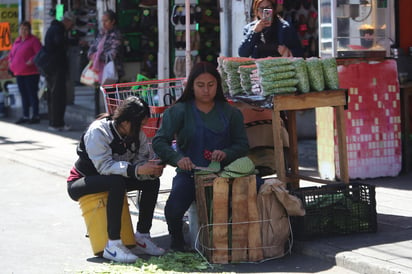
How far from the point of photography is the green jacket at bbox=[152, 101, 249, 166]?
7281mm

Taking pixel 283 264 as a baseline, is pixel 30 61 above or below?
above

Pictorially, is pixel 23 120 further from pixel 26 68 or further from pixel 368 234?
pixel 368 234

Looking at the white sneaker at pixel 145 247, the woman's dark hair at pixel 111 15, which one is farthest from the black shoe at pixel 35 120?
the white sneaker at pixel 145 247

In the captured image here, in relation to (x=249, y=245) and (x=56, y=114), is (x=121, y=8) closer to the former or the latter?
(x=56, y=114)

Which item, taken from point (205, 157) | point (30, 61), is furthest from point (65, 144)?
point (205, 157)

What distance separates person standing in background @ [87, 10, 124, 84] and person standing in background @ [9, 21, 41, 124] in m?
2.50

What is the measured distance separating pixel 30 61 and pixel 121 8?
7.90ft

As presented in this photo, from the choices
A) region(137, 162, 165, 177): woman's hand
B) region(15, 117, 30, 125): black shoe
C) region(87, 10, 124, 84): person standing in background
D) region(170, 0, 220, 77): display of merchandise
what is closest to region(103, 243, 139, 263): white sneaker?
region(137, 162, 165, 177): woman's hand

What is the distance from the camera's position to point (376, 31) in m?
10.1

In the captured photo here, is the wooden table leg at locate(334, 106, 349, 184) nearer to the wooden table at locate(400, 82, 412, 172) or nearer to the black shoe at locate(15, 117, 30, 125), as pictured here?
the wooden table at locate(400, 82, 412, 172)

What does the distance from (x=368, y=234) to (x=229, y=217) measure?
123 cm

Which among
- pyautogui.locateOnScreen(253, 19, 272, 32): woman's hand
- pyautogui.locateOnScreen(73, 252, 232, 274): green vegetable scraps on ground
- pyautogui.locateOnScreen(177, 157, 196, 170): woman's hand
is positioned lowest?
pyautogui.locateOnScreen(73, 252, 232, 274): green vegetable scraps on ground

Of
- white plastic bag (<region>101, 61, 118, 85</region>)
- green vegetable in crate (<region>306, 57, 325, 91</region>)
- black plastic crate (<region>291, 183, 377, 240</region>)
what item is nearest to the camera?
black plastic crate (<region>291, 183, 377, 240</region>)

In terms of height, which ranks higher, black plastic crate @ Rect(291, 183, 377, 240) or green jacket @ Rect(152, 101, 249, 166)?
green jacket @ Rect(152, 101, 249, 166)
